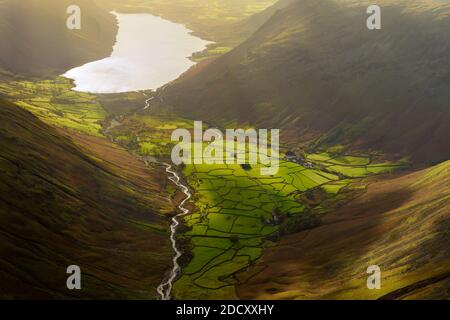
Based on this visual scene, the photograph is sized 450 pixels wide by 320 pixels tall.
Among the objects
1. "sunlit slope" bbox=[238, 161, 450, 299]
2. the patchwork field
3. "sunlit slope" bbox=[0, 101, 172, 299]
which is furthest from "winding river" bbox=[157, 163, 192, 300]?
"sunlit slope" bbox=[238, 161, 450, 299]

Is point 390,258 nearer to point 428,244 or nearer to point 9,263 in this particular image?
point 428,244

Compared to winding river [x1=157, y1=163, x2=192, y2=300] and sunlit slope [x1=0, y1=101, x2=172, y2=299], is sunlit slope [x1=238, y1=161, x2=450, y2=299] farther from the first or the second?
sunlit slope [x1=0, y1=101, x2=172, y2=299]

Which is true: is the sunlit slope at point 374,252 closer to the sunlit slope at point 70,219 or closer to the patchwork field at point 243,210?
the patchwork field at point 243,210

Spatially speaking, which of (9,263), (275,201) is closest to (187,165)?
(275,201)

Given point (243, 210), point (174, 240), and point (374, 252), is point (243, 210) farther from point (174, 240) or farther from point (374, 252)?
point (374, 252)

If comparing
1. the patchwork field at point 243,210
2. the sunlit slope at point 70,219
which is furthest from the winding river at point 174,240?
the sunlit slope at point 70,219

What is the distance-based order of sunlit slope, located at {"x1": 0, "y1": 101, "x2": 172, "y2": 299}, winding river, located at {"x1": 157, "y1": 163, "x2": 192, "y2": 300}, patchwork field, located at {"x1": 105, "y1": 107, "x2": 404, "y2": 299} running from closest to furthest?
1. sunlit slope, located at {"x1": 0, "y1": 101, "x2": 172, "y2": 299}
2. winding river, located at {"x1": 157, "y1": 163, "x2": 192, "y2": 300}
3. patchwork field, located at {"x1": 105, "y1": 107, "x2": 404, "y2": 299}

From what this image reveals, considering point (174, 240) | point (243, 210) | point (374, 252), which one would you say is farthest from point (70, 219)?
point (374, 252)
